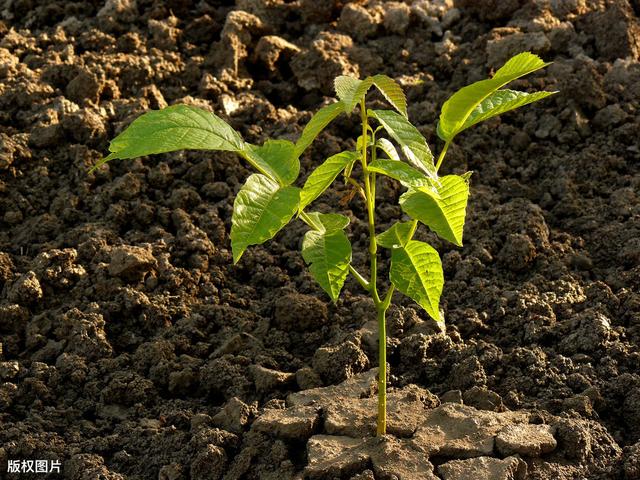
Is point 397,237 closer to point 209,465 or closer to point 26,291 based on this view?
point 209,465

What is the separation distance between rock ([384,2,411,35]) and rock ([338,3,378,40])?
0.07m

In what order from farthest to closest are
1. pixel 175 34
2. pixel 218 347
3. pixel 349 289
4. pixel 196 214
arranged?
pixel 175 34, pixel 196 214, pixel 349 289, pixel 218 347

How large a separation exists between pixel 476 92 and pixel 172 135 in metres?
0.76

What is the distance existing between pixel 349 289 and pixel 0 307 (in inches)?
47.5

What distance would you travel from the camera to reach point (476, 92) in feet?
7.43

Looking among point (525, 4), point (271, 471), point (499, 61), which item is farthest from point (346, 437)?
point (525, 4)

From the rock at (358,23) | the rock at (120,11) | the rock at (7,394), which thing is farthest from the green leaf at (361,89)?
the rock at (120,11)

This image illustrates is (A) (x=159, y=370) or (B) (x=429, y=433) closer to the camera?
(B) (x=429, y=433)

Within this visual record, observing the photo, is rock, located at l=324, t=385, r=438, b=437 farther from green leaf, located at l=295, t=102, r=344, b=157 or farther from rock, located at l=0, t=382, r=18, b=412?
rock, located at l=0, t=382, r=18, b=412

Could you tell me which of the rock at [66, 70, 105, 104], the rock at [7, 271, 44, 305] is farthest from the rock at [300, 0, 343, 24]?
the rock at [7, 271, 44, 305]

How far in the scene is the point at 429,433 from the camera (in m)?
2.59

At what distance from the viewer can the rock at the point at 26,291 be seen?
3.15 m

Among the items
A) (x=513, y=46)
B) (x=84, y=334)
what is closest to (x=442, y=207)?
(x=84, y=334)

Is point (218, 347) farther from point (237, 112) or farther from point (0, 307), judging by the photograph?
point (237, 112)
